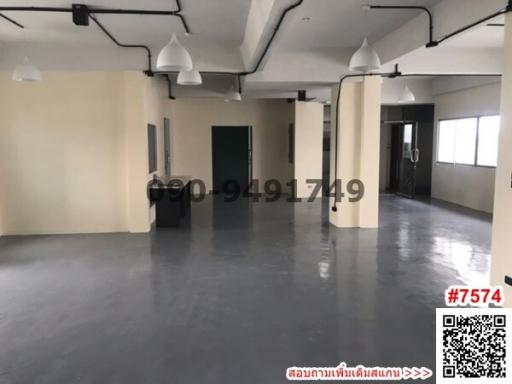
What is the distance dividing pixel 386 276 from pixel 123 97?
5049mm

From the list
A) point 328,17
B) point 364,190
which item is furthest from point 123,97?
point 364,190

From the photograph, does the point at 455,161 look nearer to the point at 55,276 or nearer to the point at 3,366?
the point at 55,276

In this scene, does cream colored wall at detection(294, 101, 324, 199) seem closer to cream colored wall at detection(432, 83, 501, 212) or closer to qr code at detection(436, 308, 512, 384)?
cream colored wall at detection(432, 83, 501, 212)

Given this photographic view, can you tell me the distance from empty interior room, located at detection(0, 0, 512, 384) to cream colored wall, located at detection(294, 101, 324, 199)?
0.06 m

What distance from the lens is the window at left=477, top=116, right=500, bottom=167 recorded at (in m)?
9.16

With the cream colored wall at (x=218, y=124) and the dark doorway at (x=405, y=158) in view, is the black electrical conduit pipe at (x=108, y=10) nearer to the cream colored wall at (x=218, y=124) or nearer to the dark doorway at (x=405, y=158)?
the cream colored wall at (x=218, y=124)

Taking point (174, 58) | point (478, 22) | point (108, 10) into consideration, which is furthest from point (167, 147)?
point (478, 22)

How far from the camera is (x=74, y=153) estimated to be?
7238mm

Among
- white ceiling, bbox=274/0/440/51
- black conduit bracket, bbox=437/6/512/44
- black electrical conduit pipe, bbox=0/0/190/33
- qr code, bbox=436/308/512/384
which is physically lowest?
qr code, bbox=436/308/512/384

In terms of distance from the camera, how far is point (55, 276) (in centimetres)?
497

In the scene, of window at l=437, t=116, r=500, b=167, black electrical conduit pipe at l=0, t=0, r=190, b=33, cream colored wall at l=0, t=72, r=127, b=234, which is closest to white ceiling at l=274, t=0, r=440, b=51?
black electrical conduit pipe at l=0, t=0, r=190, b=33

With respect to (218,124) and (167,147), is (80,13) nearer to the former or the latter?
(167,147)

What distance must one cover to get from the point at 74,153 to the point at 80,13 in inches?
114

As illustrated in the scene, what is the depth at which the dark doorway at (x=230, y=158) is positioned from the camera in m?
12.8
